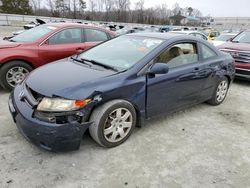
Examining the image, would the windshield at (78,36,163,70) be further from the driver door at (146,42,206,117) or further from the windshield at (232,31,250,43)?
the windshield at (232,31,250,43)

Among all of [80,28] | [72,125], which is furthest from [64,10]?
[72,125]

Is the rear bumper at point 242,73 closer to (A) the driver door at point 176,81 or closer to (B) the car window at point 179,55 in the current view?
(A) the driver door at point 176,81

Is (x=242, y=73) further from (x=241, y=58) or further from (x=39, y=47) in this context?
(x=39, y=47)

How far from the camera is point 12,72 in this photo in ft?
15.7

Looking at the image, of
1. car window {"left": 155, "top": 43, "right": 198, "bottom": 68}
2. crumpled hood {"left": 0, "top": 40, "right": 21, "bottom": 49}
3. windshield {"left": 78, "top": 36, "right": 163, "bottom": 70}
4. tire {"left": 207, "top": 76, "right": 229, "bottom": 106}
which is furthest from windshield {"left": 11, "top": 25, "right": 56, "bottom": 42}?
tire {"left": 207, "top": 76, "right": 229, "bottom": 106}

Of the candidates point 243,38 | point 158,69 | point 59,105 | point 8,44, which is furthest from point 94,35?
point 243,38

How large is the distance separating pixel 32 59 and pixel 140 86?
291 cm

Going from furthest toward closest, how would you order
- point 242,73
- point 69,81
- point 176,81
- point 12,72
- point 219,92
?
point 242,73 → point 12,72 → point 219,92 → point 176,81 → point 69,81

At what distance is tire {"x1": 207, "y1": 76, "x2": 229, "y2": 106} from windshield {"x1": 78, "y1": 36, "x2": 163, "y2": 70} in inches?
70.7

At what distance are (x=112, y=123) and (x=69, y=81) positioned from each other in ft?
2.48

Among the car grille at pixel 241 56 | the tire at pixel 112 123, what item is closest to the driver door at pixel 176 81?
the tire at pixel 112 123

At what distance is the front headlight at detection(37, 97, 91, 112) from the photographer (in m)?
2.57

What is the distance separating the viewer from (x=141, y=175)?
2574 mm

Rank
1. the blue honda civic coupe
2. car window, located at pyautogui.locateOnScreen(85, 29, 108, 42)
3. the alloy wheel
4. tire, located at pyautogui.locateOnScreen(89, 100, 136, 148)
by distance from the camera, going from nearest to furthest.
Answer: the blue honda civic coupe, tire, located at pyautogui.locateOnScreen(89, 100, 136, 148), the alloy wheel, car window, located at pyautogui.locateOnScreen(85, 29, 108, 42)
